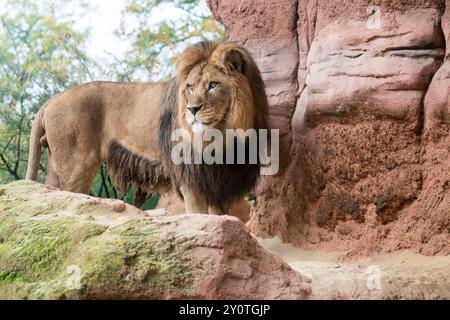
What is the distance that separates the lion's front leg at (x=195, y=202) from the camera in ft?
21.7

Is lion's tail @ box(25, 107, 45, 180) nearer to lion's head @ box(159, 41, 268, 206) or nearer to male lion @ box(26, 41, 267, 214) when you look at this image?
male lion @ box(26, 41, 267, 214)

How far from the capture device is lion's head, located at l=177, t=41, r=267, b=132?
6.04 meters

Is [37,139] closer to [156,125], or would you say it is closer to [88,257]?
[156,125]

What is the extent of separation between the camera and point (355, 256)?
5723 mm

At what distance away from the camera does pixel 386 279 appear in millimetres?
4289

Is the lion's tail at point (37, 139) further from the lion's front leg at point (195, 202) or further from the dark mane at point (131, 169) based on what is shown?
the lion's front leg at point (195, 202)

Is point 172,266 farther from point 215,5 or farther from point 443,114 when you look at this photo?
point 215,5

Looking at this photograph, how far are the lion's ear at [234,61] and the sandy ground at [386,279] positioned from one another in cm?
207

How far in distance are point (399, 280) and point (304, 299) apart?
0.82 meters

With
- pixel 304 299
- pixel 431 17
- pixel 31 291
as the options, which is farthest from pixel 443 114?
pixel 31 291

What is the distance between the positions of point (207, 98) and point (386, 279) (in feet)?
7.81

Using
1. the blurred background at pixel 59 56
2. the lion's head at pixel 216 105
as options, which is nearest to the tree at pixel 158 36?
the blurred background at pixel 59 56

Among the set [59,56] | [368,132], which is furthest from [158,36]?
[368,132]

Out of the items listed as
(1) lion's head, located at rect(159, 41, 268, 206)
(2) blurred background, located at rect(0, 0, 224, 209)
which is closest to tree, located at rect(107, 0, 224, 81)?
(2) blurred background, located at rect(0, 0, 224, 209)
